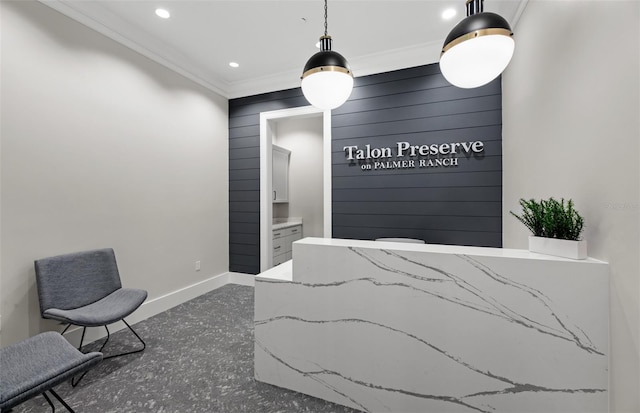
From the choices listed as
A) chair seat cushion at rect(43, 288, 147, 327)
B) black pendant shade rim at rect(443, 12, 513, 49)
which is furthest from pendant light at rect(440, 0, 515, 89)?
chair seat cushion at rect(43, 288, 147, 327)

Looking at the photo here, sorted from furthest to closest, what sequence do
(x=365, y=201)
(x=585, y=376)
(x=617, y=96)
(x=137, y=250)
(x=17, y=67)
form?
(x=365, y=201)
(x=137, y=250)
(x=17, y=67)
(x=585, y=376)
(x=617, y=96)

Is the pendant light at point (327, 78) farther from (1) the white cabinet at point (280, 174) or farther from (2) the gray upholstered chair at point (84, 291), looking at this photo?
(1) the white cabinet at point (280, 174)

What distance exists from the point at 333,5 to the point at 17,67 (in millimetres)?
2646

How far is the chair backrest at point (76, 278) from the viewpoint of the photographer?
6.93 feet

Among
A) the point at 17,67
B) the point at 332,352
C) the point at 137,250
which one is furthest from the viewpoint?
the point at 137,250

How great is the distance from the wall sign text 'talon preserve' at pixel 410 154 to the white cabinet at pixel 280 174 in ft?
6.15

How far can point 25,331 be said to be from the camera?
84.5 inches

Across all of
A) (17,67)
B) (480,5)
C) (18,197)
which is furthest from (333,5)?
(18,197)

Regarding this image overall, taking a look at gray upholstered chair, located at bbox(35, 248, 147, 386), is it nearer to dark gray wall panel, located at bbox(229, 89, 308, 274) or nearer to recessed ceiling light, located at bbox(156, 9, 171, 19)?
dark gray wall panel, located at bbox(229, 89, 308, 274)

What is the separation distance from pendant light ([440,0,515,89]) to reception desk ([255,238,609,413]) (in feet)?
3.16

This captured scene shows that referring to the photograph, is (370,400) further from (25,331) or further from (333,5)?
(333,5)

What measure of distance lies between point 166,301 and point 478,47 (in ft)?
12.7

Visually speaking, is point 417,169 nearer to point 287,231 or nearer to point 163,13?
point 287,231

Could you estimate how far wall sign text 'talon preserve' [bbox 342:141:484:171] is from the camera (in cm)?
300
